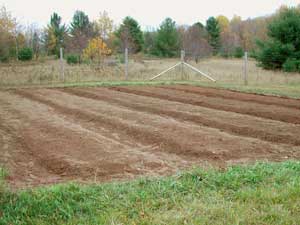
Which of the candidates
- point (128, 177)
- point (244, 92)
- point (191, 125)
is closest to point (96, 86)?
point (244, 92)

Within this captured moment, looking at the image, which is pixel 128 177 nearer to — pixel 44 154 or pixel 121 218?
pixel 121 218

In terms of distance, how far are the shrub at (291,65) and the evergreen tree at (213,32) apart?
1004 inches

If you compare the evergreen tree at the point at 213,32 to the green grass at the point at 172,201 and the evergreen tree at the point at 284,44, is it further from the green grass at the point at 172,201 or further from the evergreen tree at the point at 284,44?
the green grass at the point at 172,201

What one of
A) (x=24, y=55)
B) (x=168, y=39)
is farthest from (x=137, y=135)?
(x=168, y=39)

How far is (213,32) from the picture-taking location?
151ft

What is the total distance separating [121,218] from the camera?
2998 millimetres

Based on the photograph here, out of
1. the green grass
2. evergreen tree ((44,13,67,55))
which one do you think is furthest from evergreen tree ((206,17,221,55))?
the green grass

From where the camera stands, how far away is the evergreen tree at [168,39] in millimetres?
39406

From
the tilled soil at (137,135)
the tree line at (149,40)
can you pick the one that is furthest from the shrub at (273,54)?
the tilled soil at (137,135)

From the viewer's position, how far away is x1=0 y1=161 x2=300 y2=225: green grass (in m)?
2.99

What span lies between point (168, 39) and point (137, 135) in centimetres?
3444

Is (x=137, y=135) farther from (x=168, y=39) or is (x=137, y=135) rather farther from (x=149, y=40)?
(x=149, y=40)

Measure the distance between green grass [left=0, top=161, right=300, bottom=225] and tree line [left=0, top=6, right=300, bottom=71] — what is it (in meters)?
18.1

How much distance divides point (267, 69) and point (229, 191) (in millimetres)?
20585
